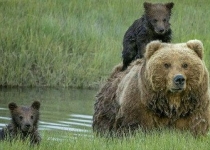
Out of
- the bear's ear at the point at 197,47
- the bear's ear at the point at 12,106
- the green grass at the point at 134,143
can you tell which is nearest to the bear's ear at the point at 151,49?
the bear's ear at the point at 197,47

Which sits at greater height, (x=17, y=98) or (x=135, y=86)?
(x=135, y=86)

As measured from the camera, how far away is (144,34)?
38.2ft

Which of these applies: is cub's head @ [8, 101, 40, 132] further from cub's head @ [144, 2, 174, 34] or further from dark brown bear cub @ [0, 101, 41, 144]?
cub's head @ [144, 2, 174, 34]

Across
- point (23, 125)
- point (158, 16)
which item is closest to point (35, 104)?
point (23, 125)

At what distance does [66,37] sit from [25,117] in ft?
28.1

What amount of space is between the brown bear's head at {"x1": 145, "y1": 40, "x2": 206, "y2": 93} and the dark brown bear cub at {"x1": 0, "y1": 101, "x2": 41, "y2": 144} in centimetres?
152

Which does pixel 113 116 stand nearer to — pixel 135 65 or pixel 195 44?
pixel 135 65

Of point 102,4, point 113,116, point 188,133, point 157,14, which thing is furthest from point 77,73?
point 188,133

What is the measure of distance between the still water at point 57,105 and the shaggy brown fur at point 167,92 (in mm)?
3561

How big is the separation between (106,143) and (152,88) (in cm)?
79

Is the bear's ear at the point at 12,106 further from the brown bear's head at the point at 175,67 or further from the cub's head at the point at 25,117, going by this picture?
the brown bear's head at the point at 175,67

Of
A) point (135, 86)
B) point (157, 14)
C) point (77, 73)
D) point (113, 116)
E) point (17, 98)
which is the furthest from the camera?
point (77, 73)

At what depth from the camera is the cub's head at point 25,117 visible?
991 cm

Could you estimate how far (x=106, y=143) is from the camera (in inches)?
367
